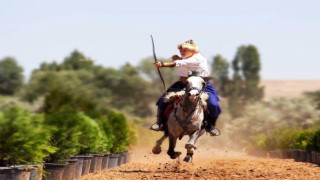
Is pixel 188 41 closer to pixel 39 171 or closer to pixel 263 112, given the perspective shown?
pixel 39 171

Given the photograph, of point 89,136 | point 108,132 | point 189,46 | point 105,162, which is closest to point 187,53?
point 189,46

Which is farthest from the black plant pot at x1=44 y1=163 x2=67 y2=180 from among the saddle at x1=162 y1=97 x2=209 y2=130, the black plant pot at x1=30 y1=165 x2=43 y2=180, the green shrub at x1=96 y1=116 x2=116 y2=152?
the green shrub at x1=96 y1=116 x2=116 y2=152

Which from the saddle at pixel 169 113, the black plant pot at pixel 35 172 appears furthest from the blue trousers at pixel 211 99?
the black plant pot at pixel 35 172

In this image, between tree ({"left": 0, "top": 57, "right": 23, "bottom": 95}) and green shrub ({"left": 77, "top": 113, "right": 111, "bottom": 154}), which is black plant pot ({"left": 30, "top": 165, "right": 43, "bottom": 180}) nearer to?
green shrub ({"left": 77, "top": 113, "right": 111, "bottom": 154})

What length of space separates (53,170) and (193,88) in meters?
3.88

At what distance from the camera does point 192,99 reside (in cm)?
1514

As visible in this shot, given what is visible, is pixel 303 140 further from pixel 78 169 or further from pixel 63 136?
pixel 63 136

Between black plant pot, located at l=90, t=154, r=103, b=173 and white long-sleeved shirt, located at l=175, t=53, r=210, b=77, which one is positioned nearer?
white long-sleeved shirt, located at l=175, t=53, r=210, b=77

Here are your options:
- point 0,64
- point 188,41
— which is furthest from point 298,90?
point 188,41

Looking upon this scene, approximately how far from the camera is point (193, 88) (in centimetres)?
1512

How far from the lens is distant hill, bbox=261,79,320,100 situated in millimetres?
165375

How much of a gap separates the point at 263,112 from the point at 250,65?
47.6 meters

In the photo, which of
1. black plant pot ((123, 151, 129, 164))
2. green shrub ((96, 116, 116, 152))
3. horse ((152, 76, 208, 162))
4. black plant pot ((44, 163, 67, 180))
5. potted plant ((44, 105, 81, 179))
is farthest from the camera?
black plant pot ((123, 151, 129, 164))

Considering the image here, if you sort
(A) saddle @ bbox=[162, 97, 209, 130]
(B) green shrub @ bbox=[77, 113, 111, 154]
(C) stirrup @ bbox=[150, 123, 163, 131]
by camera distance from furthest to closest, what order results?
1. (C) stirrup @ bbox=[150, 123, 163, 131]
2. (B) green shrub @ bbox=[77, 113, 111, 154]
3. (A) saddle @ bbox=[162, 97, 209, 130]
